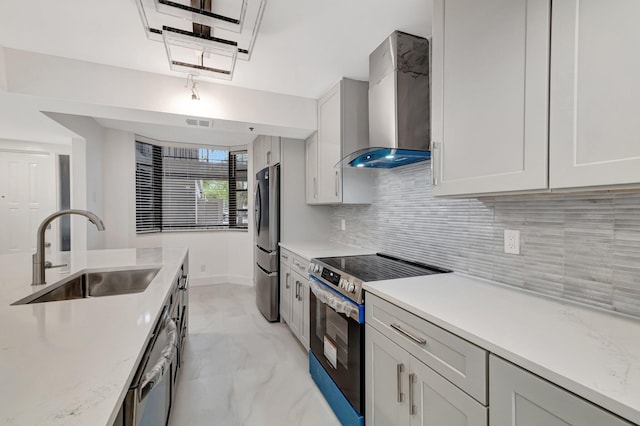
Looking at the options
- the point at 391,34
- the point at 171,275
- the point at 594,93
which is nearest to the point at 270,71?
the point at 391,34

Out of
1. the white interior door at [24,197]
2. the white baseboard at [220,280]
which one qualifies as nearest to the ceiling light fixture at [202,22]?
the white interior door at [24,197]

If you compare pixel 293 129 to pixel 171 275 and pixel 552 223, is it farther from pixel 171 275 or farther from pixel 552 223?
pixel 552 223

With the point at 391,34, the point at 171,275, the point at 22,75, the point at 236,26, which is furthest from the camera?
the point at 22,75

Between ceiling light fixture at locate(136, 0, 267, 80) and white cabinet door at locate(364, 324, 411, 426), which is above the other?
ceiling light fixture at locate(136, 0, 267, 80)

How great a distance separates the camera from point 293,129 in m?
2.85

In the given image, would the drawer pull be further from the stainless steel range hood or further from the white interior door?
the white interior door

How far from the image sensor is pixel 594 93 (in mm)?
839

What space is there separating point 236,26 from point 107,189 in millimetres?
3576

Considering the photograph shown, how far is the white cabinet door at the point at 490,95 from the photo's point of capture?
98 cm

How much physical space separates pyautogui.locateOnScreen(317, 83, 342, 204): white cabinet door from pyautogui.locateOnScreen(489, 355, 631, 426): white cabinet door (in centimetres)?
184

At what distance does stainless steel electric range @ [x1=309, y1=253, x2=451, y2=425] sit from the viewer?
5.00 ft

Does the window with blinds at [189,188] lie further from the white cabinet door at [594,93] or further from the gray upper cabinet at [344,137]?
the white cabinet door at [594,93]

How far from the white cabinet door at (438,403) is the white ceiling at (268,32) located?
6.09 feet

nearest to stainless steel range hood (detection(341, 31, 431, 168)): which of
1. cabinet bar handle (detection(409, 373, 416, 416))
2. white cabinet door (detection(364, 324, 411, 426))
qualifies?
white cabinet door (detection(364, 324, 411, 426))
